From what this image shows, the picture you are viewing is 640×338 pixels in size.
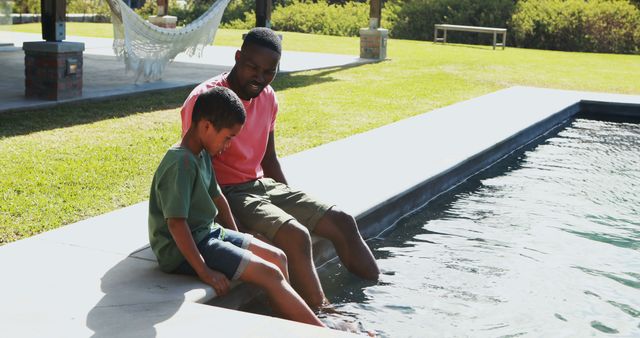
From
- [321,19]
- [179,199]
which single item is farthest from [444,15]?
[179,199]

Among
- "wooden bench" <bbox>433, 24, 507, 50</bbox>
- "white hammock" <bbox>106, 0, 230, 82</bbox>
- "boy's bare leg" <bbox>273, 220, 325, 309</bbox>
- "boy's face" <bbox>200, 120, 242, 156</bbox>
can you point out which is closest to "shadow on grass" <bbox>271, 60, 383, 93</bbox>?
"white hammock" <bbox>106, 0, 230, 82</bbox>

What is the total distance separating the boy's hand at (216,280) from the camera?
309 cm

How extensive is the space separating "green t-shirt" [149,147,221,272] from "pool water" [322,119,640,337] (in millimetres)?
855

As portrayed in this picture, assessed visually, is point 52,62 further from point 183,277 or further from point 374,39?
point 374,39

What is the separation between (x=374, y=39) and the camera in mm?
15297

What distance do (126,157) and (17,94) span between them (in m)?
3.03

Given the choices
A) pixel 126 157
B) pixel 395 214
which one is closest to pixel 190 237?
pixel 395 214

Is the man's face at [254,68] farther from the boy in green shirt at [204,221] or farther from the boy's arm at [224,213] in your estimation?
the boy's arm at [224,213]

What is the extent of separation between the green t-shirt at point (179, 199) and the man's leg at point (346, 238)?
658 mm

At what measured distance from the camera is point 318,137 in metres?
7.12

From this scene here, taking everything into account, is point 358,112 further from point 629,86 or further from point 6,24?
point 6,24

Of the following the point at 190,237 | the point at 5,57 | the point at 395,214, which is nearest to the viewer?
the point at 190,237

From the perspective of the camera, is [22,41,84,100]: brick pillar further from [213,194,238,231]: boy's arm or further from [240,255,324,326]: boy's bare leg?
[240,255,324,326]: boy's bare leg

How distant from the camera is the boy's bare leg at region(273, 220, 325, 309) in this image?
3.40 metres
